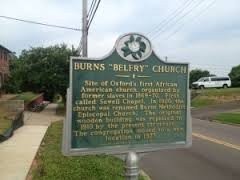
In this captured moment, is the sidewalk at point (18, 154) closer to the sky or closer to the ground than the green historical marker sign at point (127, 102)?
closer to the ground

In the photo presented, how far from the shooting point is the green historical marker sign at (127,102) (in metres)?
6.27

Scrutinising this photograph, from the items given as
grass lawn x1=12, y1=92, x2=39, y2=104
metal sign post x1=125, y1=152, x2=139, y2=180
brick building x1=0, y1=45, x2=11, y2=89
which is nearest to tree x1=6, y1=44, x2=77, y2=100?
grass lawn x1=12, y1=92, x2=39, y2=104

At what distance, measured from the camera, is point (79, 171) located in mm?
10484

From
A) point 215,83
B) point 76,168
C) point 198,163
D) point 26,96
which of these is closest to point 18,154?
point 76,168

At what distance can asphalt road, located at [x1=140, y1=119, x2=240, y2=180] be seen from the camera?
11078 millimetres

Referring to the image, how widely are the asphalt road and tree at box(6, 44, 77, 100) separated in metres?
26.2

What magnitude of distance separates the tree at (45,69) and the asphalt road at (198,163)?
26.2m

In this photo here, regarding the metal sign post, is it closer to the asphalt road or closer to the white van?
the asphalt road

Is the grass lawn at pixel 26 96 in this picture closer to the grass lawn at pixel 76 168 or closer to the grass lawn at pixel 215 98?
the grass lawn at pixel 215 98

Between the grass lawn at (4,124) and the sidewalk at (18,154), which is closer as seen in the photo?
the sidewalk at (18,154)

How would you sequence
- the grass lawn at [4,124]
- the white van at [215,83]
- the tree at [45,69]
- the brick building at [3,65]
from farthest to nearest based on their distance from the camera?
the white van at [215,83] → the brick building at [3,65] → the tree at [45,69] → the grass lawn at [4,124]

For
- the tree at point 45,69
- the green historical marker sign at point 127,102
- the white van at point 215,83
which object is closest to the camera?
the green historical marker sign at point 127,102

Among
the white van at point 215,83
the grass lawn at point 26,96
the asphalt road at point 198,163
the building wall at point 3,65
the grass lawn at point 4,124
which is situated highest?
the building wall at point 3,65

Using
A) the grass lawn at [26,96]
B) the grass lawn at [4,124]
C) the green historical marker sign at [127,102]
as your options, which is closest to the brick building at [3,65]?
the grass lawn at [26,96]
